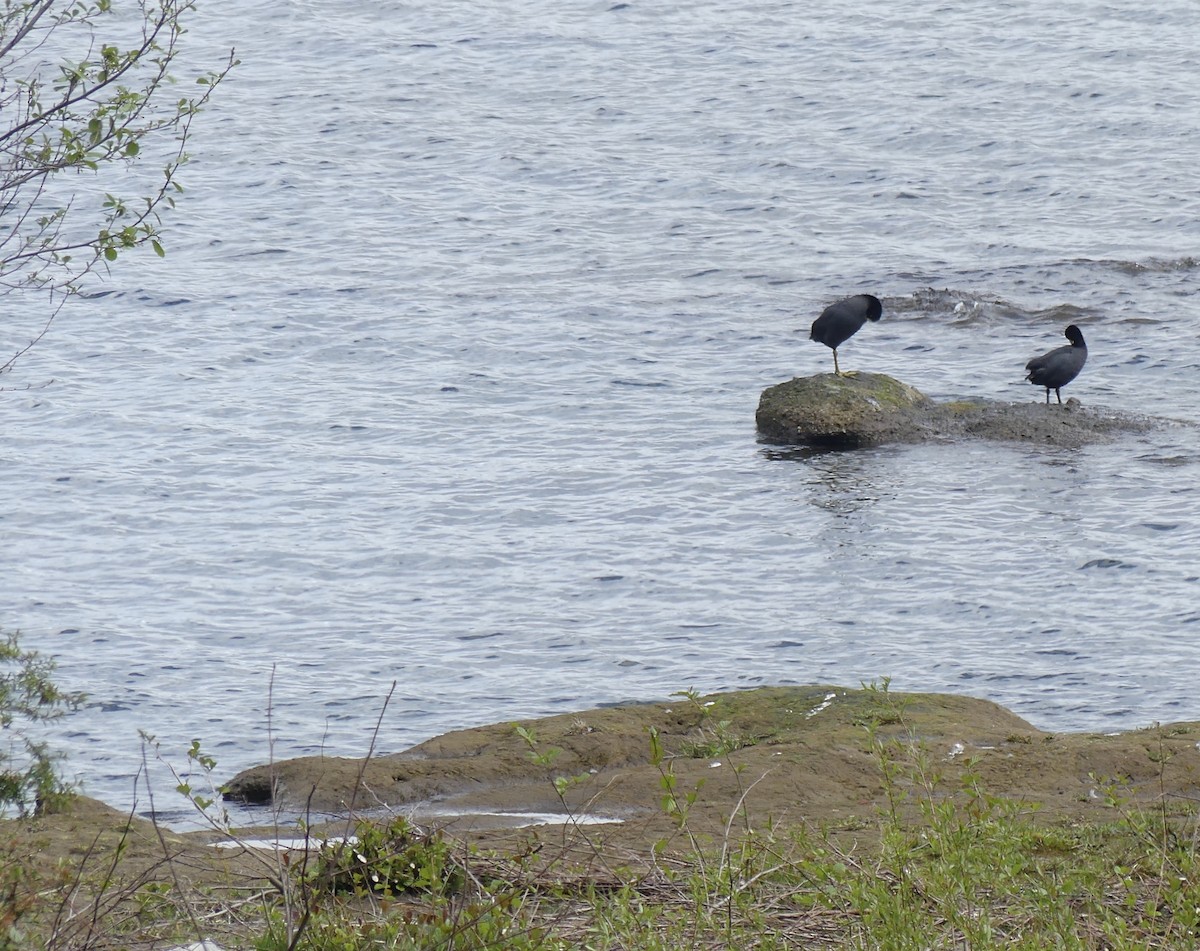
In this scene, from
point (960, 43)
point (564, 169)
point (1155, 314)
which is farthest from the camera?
point (960, 43)

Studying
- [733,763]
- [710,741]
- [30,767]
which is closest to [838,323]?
[710,741]

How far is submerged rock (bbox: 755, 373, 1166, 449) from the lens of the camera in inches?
790

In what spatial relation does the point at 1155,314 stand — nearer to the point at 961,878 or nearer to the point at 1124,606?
the point at 1124,606

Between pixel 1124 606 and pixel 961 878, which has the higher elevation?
pixel 961 878

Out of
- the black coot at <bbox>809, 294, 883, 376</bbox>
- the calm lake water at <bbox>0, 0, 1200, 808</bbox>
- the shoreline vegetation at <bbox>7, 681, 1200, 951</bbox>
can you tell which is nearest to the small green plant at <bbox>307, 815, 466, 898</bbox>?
the shoreline vegetation at <bbox>7, 681, 1200, 951</bbox>

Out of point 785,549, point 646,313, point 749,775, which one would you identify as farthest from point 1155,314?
point 749,775

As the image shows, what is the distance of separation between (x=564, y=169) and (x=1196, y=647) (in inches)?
854

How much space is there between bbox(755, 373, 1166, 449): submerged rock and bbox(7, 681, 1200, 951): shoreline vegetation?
10257 mm

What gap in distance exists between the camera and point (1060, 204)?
3011cm

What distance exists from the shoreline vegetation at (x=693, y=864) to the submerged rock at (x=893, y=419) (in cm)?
1026

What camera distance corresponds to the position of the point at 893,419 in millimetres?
20266

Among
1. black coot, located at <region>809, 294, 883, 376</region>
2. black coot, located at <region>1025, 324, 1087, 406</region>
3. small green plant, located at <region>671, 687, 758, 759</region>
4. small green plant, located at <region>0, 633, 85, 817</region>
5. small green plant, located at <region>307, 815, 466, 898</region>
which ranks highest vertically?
small green plant, located at <region>307, 815, 466, 898</region>

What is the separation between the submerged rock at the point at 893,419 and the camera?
2006 cm

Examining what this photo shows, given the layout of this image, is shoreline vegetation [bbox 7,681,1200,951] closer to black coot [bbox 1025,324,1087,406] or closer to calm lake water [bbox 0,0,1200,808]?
calm lake water [bbox 0,0,1200,808]
